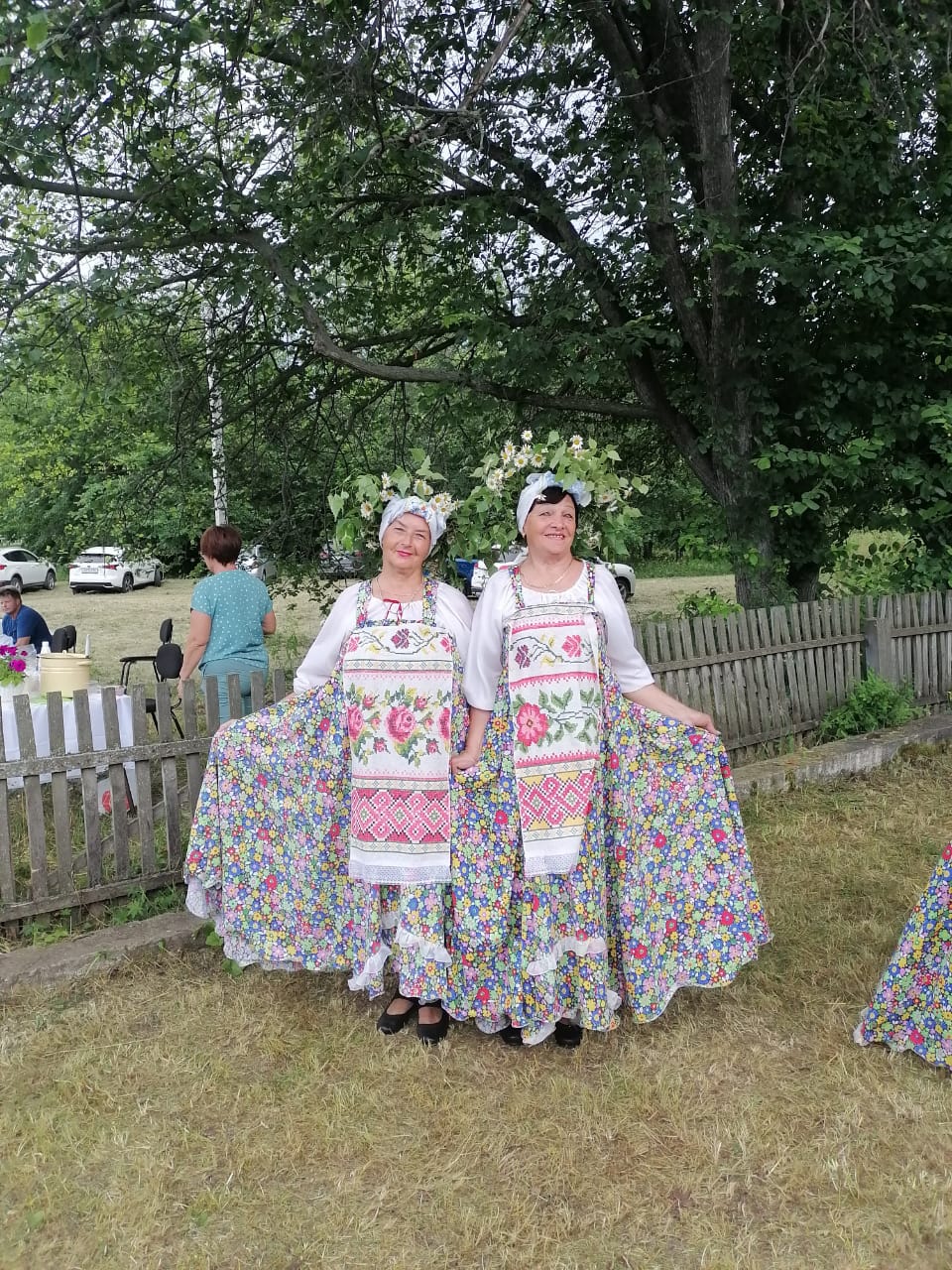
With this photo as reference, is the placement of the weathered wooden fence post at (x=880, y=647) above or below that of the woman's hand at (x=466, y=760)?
below

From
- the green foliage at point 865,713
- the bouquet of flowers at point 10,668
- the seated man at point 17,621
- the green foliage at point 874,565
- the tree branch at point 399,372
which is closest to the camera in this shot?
the bouquet of flowers at point 10,668

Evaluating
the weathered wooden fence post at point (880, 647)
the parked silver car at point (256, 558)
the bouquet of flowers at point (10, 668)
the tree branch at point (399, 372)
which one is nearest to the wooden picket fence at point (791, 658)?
the weathered wooden fence post at point (880, 647)

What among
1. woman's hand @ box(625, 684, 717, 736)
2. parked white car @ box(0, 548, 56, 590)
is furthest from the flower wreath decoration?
parked white car @ box(0, 548, 56, 590)

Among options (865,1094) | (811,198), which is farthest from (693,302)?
(865,1094)

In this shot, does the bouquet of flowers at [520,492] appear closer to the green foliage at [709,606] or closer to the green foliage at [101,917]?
the green foliage at [101,917]

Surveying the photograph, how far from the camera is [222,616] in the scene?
4.83 meters

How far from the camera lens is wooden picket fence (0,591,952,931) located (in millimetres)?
3926

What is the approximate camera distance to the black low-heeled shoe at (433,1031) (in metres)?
3.15

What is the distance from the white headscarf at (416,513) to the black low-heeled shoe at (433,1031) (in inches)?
60.7

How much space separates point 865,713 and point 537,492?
14.4ft

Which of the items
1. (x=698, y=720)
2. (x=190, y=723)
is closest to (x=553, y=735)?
(x=698, y=720)

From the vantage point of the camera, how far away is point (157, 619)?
18469 millimetres

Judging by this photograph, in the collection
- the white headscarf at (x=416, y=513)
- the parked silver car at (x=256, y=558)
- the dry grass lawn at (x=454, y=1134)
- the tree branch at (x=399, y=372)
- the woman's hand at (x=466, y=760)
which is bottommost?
the dry grass lawn at (x=454, y=1134)

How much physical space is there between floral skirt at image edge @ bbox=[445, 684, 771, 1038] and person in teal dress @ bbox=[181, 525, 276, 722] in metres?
2.07
